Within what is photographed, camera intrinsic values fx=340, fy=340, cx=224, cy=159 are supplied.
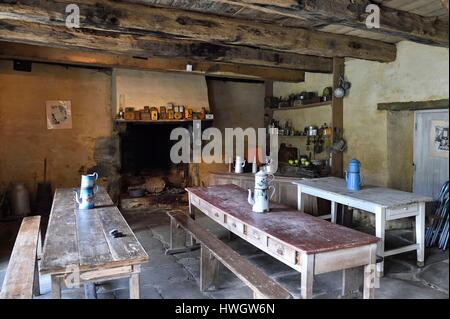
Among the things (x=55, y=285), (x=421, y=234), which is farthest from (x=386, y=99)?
(x=55, y=285)

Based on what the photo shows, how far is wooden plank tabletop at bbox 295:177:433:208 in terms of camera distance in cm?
325

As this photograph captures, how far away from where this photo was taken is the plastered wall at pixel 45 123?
5.43m

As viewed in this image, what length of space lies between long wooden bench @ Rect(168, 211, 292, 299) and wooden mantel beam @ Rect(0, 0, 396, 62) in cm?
199

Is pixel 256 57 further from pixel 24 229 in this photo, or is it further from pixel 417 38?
pixel 24 229

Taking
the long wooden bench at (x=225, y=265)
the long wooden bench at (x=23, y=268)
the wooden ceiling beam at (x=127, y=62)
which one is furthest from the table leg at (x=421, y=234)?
the wooden ceiling beam at (x=127, y=62)

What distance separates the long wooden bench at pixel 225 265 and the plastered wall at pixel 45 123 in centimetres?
290

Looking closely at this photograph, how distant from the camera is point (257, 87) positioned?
24.2 ft

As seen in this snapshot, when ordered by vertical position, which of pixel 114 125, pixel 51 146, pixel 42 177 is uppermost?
pixel 114 125

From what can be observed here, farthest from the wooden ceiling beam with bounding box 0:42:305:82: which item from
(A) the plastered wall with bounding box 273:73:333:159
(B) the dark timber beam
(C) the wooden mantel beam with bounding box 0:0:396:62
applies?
(B) the dark timber beam

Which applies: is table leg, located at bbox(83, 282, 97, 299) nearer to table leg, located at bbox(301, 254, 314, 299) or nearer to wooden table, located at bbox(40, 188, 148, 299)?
wooden table, located at bbox(40, 188, 148, 299)

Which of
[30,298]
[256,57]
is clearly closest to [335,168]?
[256,57]

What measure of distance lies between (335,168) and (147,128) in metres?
3.46

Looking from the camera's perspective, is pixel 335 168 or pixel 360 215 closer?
pixel 360 215

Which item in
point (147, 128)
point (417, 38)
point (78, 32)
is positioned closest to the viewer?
point (417, 38)
